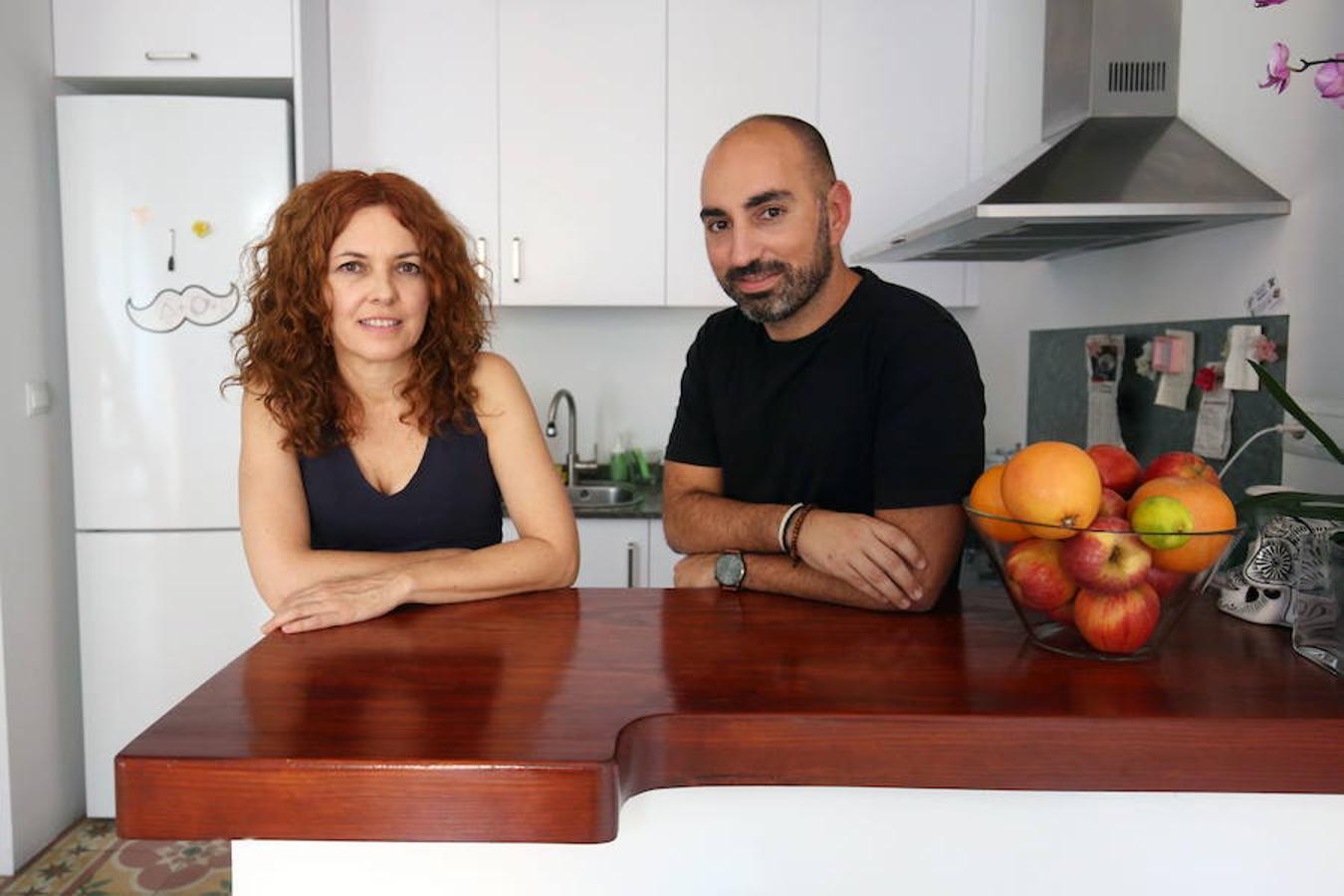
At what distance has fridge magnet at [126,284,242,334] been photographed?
2943 millimetres

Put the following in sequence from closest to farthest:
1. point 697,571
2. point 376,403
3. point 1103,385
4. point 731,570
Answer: point 731,570 → point 697,571 → point 376,403 → point 1103,385

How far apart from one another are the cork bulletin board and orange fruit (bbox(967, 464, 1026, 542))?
0.89m

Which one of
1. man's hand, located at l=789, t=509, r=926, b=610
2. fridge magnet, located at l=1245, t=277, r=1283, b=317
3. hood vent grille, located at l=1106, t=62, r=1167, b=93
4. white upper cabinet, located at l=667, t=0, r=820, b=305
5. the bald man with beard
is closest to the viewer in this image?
man's hand, located at l=789, t=509, r=926, b=610

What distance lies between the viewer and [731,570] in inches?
56.7

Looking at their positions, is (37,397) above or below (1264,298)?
below

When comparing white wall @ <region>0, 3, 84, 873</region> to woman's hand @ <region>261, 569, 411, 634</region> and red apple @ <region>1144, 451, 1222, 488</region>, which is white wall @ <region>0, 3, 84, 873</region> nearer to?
woman's hand @ <region>261, 569, 411, 634</region>

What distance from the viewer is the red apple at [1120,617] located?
3.27 ft

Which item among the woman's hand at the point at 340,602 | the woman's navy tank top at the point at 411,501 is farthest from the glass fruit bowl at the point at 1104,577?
the woman's navy tank top at the point at 411,501

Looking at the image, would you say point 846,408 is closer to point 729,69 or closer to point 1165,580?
point 1165,580

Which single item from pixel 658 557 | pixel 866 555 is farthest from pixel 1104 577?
pixel 658 557

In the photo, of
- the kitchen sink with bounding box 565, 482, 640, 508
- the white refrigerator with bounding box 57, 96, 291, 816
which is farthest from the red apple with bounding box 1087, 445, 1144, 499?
the white refrigerator with bounding box 57, 96, 291, 816

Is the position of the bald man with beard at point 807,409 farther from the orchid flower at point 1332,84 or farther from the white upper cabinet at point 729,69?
the white upper cabinet at point 729,69

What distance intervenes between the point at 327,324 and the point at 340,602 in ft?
1.93

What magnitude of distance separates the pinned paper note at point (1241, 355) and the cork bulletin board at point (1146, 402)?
0.05ft
